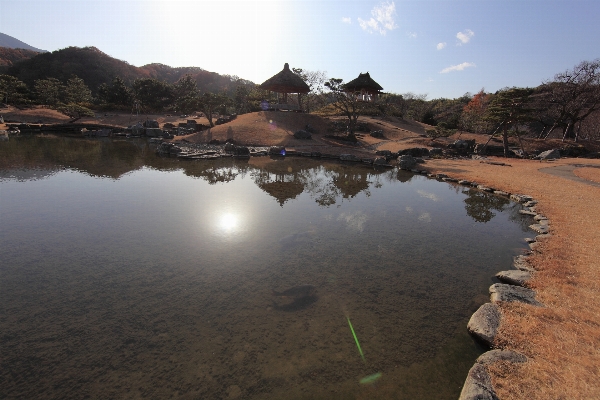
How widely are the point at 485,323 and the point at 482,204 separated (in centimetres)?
910

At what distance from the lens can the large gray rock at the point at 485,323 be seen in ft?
14.9

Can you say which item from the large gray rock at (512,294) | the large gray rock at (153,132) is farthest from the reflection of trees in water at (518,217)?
the large gray rock at (153,132)

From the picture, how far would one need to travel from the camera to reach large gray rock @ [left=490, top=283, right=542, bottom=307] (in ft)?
17.4

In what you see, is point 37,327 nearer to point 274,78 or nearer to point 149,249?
point 149,249

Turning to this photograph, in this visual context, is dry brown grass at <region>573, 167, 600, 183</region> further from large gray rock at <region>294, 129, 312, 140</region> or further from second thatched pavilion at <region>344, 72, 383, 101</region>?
second thatched pavilion at <region>344, 72, 383, 101</region>

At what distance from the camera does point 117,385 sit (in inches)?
144

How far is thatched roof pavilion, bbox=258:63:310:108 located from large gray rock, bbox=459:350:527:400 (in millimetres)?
34042

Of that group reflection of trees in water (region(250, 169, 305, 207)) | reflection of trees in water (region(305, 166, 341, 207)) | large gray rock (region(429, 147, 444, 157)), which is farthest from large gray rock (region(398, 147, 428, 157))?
reflection of trees in water (region(250, 169, 305, 207))

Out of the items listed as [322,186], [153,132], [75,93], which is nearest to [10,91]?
[75,93]

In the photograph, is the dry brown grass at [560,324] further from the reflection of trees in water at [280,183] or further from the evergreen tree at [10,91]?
the evergreen tree at [10,91]

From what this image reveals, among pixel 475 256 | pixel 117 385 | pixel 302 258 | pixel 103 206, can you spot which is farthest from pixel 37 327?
pixel 475 256

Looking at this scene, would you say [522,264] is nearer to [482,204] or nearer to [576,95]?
[482,204]

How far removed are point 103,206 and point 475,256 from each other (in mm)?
12080

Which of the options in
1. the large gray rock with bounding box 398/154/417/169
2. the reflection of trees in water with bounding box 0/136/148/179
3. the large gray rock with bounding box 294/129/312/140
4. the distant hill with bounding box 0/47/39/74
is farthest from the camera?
the distant hill with bounding box 0/47/39/74
